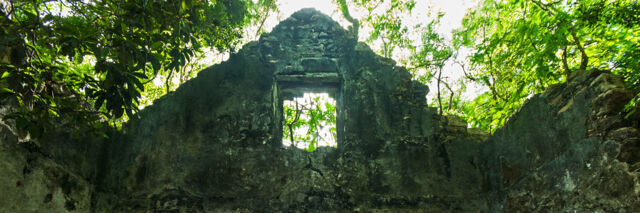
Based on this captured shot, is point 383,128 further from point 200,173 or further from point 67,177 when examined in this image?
point 67,177

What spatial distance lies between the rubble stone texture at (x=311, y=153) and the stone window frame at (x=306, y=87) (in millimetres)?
20

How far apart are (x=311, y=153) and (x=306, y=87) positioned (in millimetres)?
1057

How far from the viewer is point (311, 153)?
13.8 ft

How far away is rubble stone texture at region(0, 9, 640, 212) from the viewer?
2932 millimetres

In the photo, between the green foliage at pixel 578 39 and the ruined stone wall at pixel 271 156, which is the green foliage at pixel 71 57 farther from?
the green foliage at pixel 578 39

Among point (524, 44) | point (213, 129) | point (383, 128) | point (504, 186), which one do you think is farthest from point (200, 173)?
point (524, 44)

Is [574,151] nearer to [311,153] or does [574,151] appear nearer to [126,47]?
[311,153]

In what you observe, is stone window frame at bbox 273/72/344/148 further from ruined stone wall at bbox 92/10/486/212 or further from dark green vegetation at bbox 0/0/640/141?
dark green vegetation at bbox 0/0/640/141

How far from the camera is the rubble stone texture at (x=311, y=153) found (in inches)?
115

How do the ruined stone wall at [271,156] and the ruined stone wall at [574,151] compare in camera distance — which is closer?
the ruined stone wall at [574,151]

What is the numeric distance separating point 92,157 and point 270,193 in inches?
68.0

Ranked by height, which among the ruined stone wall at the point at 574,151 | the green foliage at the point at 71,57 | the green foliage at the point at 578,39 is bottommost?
the ruined stone wall at the point at 574,151

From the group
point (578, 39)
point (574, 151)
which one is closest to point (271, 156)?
point (574, 151)

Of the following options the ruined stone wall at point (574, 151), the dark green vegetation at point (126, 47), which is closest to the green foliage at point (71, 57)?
the dark green vegetation at point (126, 47)
